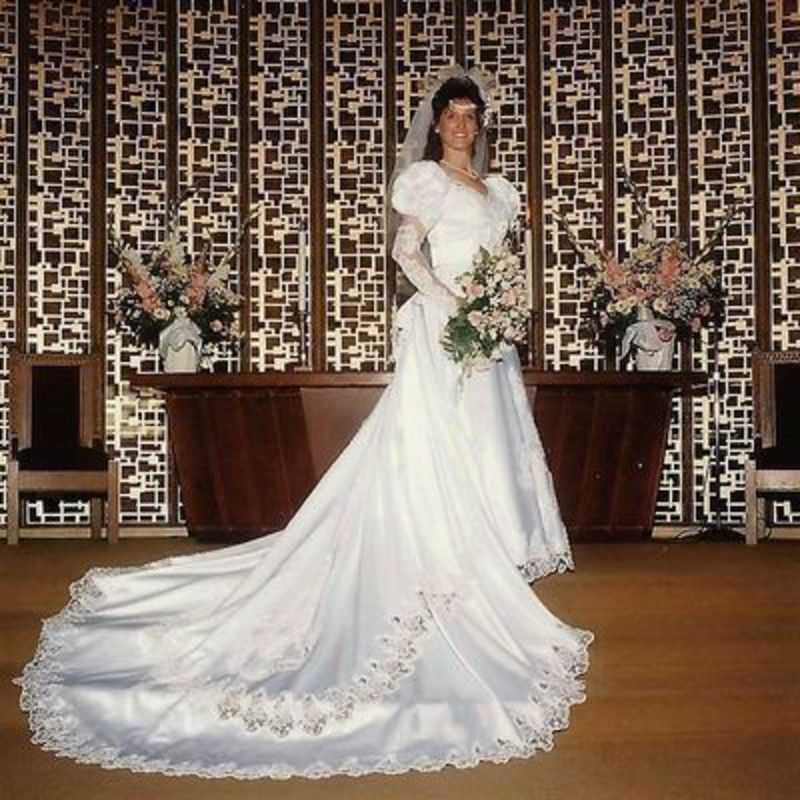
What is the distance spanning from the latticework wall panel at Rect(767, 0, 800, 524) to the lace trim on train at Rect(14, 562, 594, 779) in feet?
14.4

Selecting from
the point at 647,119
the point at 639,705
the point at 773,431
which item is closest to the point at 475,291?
the point at 639,705

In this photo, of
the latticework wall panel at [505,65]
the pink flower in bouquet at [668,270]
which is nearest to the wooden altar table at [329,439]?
the pink flower in bouquet at [668,270]

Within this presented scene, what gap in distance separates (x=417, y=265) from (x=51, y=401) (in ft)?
12.0

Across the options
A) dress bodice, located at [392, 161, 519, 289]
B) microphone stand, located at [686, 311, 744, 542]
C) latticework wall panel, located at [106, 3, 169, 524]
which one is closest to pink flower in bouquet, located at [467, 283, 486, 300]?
dress bodice, located at [392, 161, 519, 289]

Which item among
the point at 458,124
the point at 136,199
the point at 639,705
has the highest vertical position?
the point at 136,199

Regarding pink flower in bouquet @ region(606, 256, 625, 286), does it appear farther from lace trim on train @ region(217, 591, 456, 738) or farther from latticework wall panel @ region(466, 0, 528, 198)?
lace trim on train @ region(217, 591, 456, 738)

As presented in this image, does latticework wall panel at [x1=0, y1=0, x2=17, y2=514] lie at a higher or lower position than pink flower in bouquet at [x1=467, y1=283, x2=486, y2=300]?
higher

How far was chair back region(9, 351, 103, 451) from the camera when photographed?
7113 millimetres

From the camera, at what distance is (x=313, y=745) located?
2.96 m

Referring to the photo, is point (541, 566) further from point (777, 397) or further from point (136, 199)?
point (136, 199)

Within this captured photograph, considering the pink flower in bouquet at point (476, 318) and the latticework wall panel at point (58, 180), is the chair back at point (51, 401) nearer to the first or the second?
the latticework wall panel at point (58, 180)

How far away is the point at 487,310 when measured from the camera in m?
3.89

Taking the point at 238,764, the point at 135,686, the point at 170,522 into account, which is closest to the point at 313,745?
the point at 238,764

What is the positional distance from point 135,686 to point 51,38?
5463 millimetres
